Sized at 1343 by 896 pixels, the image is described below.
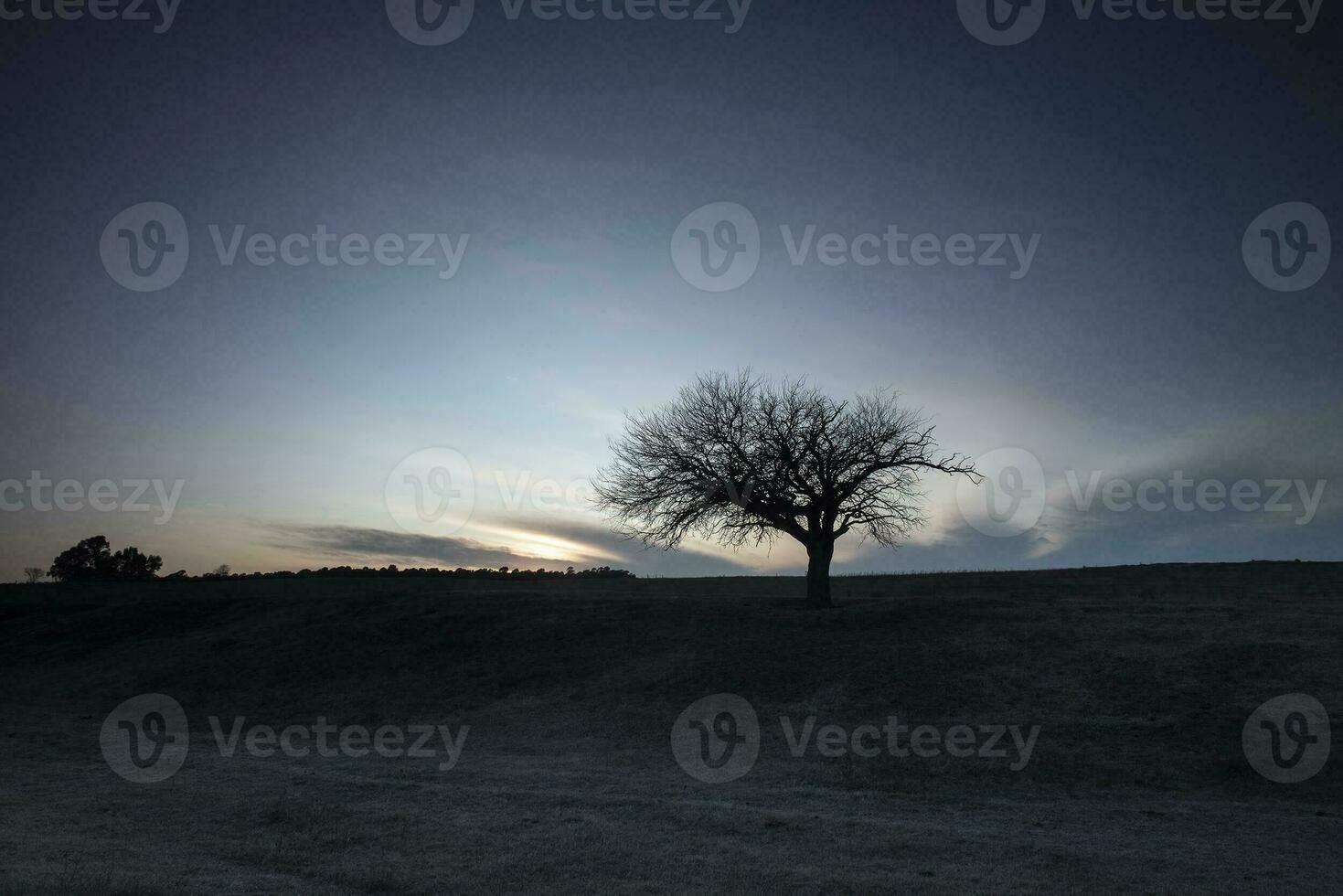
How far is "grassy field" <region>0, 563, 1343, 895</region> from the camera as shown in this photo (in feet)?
39.7

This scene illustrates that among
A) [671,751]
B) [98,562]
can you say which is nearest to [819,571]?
[671,751]

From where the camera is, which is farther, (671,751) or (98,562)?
(98,562)

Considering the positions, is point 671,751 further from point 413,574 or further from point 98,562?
point 98,562

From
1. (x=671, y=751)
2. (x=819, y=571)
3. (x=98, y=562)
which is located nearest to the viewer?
(x=671, y=751)

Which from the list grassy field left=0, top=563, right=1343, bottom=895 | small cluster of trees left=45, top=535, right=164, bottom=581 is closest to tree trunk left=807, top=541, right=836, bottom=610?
grassy field left=0, top=563, right=1343, bottom=895

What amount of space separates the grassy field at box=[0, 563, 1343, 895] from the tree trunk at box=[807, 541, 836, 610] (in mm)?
1920

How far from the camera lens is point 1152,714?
21094mm

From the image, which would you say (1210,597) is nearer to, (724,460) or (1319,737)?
(1319,737)

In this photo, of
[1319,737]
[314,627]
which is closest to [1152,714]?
[1319,737]

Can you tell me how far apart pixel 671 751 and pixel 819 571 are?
18394 mm

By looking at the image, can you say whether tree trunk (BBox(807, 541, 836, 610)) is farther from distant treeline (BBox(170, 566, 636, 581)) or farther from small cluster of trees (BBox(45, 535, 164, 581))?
small cluster of trees (BBox(45, 535, 164, 581))

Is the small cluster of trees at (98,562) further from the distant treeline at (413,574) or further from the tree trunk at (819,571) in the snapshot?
the tree trunk at (819,571)

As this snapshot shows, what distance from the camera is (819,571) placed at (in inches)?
1513

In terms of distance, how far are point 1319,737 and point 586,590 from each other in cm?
3727
